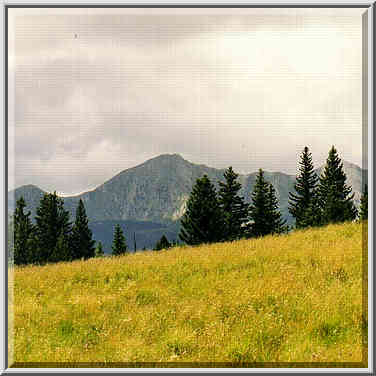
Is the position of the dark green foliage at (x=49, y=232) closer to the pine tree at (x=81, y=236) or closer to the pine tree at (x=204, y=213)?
the pine tree at (x=81, y=236)

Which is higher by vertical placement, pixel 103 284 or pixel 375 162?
pixel 375 162

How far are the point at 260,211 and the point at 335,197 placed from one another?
17294 millimetres

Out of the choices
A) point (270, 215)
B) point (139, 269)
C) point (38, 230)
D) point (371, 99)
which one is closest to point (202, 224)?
point (270, 215)

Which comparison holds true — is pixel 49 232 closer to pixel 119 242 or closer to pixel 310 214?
pixel 119 242

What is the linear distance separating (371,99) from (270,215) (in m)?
62.2

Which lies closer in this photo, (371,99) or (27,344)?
(27,344)

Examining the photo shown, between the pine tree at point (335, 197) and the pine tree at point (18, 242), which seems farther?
the pine tree at point (335, 197)

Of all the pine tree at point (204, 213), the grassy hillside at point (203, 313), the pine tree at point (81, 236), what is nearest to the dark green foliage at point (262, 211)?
the pine tree at point (204, 213)

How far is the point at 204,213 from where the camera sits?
5691cm

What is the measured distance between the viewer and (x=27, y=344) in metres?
6.09

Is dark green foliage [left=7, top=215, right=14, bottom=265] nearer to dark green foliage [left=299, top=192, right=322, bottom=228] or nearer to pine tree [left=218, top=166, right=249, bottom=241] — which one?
dark green foliage [left=299, top=192, right=322, bottom=228]

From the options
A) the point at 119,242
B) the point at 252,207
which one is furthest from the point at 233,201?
the point at 119,242

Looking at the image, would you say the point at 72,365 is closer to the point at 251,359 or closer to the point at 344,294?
the point at 251,359

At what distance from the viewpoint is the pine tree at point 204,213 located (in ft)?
185
